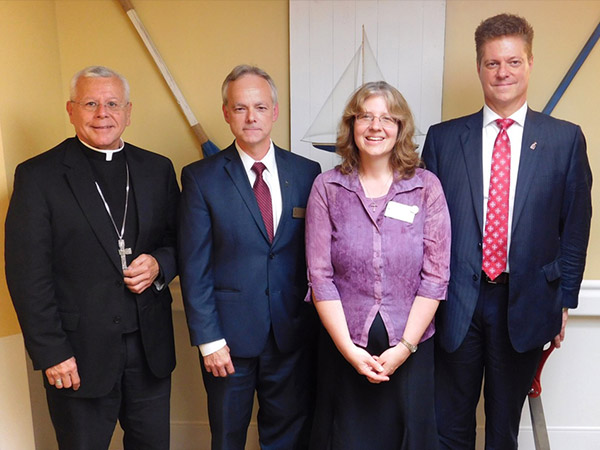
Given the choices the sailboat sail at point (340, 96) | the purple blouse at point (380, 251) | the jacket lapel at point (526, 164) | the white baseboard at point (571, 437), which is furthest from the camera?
the white baseboard at point (571, 437)

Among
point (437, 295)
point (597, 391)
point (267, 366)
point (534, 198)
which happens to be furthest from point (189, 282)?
point (597, 391)

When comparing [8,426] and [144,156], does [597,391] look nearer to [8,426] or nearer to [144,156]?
[144,156]

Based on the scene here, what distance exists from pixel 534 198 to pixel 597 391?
1346mm

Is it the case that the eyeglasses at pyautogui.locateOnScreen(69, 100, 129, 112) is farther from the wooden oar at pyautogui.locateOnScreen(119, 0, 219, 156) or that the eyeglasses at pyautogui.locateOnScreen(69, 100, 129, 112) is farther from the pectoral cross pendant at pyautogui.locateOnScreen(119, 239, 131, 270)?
the wooden oar at pyautogui.locateOnScreen(119, 0, 219, 156)

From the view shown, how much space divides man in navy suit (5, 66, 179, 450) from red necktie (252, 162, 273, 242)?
360 mm

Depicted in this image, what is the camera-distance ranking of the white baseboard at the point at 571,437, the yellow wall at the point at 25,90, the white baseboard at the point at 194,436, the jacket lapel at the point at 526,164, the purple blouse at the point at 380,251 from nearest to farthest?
the purple blouse at the point at 380,251 → the jacket lapel at the point at 526,164 → the yellow wall at the point at 25,90 → the white baseboard at the point at 571,437 → the white baseboard at the point at 194,436

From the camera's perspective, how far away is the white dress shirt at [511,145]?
177 centimetres

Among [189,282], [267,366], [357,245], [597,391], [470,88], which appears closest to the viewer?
[357,245]

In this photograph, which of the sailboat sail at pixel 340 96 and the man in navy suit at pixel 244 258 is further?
the sailboat sail at pixel 340 96

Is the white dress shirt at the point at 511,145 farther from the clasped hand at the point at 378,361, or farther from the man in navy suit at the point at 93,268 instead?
the man in navy suit at the point at 93,268

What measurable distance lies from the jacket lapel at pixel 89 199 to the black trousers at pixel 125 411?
12.9 inches

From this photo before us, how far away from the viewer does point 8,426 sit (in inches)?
78.2

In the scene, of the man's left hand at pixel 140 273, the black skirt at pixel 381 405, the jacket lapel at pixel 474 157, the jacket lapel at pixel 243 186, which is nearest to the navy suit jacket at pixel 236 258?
the jacket lapel at pixel 243 186

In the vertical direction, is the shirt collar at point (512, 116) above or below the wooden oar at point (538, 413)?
above
